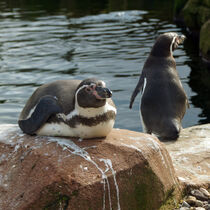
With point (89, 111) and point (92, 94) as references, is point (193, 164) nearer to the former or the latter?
point (89, 111)

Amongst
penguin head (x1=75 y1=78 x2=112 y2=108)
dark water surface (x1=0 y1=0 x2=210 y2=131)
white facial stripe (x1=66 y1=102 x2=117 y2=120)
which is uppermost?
penguin head (x1=75 y1=78 x2=112 y2=108)

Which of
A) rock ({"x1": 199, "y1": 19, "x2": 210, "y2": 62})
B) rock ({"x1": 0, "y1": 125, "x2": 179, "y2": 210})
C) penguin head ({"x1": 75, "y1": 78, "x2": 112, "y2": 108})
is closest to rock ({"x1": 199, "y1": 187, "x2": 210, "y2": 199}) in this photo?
rock ({"x1": 0, "y1": 125, "x2": 179, "y2": 210})

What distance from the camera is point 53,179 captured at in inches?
137

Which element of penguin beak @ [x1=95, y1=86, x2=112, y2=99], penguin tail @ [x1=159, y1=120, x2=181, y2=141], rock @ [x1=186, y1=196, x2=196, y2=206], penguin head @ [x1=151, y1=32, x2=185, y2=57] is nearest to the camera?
penguin beak @ [x1=95, y1=86, x2=112, y2=99]

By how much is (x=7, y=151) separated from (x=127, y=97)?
5.43 metres

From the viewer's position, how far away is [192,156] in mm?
5113

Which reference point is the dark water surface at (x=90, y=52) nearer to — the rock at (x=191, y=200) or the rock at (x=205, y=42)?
the rock at (x=205, y=42)

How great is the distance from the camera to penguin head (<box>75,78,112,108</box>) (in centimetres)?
348

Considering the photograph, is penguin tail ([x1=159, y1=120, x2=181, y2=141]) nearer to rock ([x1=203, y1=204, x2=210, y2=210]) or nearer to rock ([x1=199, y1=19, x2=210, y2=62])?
rock ([x1=203, y1=204, x2=210, y2=210])

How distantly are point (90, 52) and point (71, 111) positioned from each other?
10167mm

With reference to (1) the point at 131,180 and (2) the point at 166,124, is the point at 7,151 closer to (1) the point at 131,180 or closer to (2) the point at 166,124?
(1) the point at 131,180

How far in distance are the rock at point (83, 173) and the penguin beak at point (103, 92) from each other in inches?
21.8

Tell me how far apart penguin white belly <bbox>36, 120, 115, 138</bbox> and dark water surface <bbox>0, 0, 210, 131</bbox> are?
12.3 ft

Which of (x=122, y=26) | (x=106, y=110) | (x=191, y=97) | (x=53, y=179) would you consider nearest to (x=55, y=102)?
(x=106, y=110)
